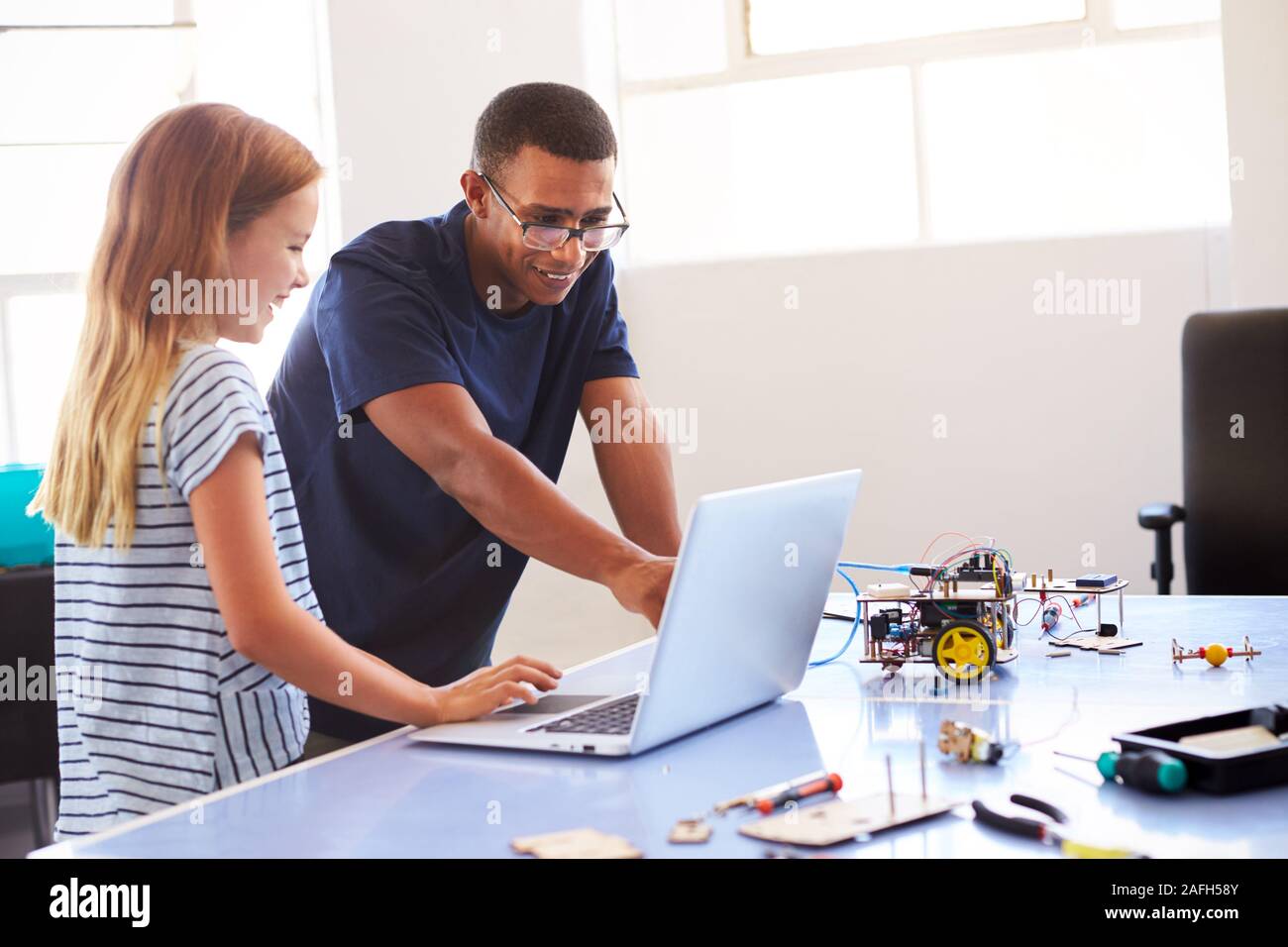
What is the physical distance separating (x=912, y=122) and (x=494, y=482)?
8.77 ft

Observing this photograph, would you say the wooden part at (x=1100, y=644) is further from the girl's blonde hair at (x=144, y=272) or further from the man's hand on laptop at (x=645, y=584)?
the girl's blonde hair at (x=144, y=272)

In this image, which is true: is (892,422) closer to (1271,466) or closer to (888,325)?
(888,325)

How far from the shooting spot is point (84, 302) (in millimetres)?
1416

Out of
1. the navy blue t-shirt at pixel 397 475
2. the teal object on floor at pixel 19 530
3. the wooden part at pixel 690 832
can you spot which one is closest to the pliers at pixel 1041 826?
the wooden part at pixel 690 832

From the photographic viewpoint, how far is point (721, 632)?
1.29 metres

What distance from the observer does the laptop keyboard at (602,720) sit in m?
1.32

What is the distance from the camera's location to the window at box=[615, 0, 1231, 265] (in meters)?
3.61

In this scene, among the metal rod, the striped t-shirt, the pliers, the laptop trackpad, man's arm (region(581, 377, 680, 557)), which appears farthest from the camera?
man's arm (region(581, 377, 680, 557))

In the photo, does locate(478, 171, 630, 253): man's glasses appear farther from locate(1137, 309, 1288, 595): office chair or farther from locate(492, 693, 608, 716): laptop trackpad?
locate(1137, 309, 1288, 595): office chair

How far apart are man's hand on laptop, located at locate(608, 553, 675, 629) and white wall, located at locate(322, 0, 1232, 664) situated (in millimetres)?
2491

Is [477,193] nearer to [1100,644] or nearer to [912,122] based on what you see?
[1100,644]

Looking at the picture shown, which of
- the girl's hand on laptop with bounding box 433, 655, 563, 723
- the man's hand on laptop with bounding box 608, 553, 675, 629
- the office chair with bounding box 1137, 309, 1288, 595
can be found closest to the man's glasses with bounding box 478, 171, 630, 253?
the man's hand on laptop with bounding box 608, 553, 675, 629

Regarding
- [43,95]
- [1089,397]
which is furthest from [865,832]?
Result: [43,95]
